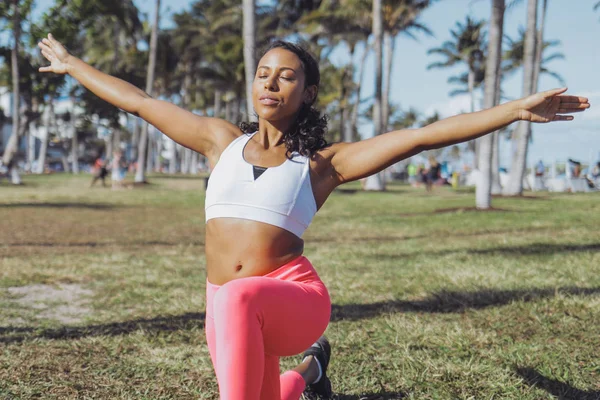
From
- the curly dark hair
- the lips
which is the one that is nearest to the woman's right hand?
the curly dark hair

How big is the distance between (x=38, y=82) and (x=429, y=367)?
33163 mm

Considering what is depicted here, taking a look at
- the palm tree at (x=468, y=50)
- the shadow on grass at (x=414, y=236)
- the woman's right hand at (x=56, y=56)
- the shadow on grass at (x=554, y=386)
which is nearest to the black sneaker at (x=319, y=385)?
Result: the shadow on grass at (x=554, y=386)

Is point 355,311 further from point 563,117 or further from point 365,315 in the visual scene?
point 563,117

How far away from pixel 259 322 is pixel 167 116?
1.17 metres

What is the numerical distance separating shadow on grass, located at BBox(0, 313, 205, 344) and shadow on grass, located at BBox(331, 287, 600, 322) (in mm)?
1221

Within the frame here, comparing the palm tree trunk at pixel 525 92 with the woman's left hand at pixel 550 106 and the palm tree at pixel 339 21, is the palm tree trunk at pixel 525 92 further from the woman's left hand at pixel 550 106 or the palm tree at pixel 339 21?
the woman's left hand at pixel 550 106

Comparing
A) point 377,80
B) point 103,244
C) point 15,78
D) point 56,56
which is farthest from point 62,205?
point 56,56

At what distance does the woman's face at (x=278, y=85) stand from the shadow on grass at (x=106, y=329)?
266cm

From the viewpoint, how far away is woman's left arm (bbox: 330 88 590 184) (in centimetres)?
235

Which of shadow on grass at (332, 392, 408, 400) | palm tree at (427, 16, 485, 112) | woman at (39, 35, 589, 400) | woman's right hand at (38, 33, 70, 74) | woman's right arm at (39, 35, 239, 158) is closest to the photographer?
woman at (39, 35, 589, 400)

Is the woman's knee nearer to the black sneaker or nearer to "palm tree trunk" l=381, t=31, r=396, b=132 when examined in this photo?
the black sneaker

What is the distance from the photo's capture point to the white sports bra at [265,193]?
233 cm

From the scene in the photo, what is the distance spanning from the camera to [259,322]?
2047mm

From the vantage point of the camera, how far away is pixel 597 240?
877 centimetres
